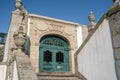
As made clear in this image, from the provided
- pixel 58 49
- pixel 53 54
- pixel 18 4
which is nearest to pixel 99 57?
pixel 53 54

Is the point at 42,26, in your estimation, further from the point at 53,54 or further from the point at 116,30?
the point at 116,30

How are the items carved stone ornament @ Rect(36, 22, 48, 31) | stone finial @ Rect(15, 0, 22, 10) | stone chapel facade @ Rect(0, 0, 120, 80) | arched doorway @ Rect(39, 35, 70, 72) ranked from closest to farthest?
1. stone chapel facade @ Rect(0, 0, 120, 80)
2. stone finial @ Rect(15, 0, 22, 10)
3. arched doorway @ Rect(39, 35, 70, 72)
4. carved stone ornament @ Rect(36, 22, 48, 31)

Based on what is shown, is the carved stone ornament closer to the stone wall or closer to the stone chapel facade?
the stone chapel facade

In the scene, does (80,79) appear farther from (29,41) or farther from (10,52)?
(29,41)

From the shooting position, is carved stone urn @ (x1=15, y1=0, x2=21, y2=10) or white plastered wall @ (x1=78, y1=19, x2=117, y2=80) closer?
white plastered wall @ (x1=78, y1=19, x2=117, y2=80)

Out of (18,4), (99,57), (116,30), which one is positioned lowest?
(99,57)

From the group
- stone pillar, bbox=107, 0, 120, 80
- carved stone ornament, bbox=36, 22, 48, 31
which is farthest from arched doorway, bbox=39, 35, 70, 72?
stone pillar, bbox=107, 0, 120, 80

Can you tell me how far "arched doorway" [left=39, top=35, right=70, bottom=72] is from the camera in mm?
9753

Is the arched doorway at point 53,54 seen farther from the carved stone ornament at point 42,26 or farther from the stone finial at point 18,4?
the stone finial at point 18,4

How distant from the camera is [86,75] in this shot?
5887 millimetres

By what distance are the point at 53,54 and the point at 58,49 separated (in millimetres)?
546

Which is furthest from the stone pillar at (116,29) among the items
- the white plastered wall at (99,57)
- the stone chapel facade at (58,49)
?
the white plastered wall at (99,57)

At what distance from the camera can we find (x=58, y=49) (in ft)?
34.1

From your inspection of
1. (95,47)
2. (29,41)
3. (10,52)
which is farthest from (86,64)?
(29,41)
